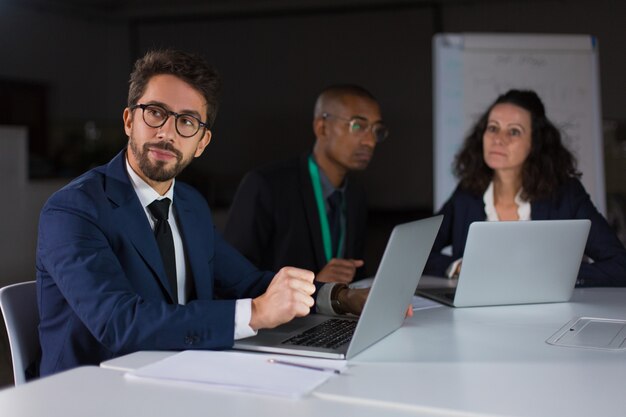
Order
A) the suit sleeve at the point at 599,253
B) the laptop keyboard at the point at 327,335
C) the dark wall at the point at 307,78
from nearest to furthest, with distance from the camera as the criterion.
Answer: the laptop keyboard at the point at 327,335 → the suit sleeve at the point at 599,253 → the dark wall at the point at 307,78

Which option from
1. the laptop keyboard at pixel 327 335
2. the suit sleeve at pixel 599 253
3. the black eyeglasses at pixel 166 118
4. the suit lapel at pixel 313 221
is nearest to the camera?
the laptop keyboard at pixel 327 335

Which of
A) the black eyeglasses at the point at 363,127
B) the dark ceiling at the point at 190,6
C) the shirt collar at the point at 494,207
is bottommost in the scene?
the shirt collar at the point at 494,207

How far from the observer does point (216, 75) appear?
215 cm

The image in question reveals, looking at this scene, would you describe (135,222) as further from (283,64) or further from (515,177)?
(283,64)

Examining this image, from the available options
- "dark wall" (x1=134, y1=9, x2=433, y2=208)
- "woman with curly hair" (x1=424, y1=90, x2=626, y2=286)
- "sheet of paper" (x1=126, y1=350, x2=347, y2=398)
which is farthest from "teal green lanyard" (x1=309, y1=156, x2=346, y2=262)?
"dark wall" (x1=134, y1=9, x2=433, y2=208)

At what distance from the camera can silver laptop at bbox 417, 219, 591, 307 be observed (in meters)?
2.17

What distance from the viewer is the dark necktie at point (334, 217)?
3654 millimetres

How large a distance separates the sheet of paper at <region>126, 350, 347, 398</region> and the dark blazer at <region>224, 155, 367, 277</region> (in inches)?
77.7

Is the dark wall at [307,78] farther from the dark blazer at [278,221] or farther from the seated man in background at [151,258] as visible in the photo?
the seated man in background at [151,258]

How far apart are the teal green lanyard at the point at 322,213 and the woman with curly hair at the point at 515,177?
0.50m

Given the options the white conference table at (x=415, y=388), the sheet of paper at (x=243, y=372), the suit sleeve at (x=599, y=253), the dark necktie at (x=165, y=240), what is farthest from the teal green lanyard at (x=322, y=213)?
the sheet of paper at (x=243, y=372)

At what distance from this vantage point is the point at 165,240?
6.56 ft

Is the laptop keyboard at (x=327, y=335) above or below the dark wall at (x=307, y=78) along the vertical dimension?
below

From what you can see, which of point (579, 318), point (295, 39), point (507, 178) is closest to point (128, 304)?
point (579, 318)
